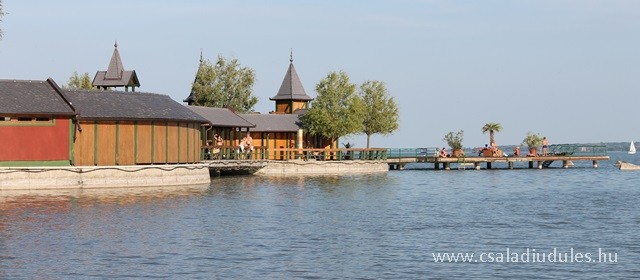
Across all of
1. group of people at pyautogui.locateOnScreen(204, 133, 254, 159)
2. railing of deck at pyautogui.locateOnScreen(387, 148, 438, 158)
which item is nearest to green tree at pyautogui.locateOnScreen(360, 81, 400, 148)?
railing of deck at pyautogui.locateOnScreen(387, 148, 438, 158)

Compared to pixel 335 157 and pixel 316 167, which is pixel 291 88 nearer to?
pixel 335 157

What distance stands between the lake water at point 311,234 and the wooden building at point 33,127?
330 centimetres

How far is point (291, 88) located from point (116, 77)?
20281mm

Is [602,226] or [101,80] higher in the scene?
[101,80]

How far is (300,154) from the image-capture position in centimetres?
8119

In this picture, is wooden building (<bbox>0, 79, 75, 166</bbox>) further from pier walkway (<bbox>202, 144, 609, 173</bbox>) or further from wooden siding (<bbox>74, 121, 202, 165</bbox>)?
pier walkway (<bbox>202, 144, 609, 173</bbox>)

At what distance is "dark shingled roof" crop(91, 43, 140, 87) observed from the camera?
79.9m

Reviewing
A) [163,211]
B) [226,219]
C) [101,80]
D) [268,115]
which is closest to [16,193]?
[163,211]

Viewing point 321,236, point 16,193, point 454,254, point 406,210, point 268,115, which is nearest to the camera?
point 454,254

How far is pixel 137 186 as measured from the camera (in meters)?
55.3

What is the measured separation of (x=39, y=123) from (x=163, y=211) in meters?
14.4

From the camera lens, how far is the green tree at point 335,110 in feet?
284

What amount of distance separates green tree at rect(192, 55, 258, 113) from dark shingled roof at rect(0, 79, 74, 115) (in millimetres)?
49543

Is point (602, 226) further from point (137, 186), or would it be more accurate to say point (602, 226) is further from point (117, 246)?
point (137, 186)
